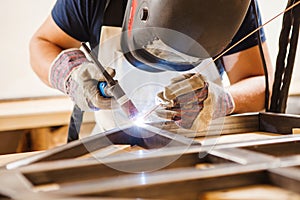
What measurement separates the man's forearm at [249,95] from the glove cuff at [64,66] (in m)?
0.49

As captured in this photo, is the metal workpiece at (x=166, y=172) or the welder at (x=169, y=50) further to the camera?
the welder at (x=169, y=50)

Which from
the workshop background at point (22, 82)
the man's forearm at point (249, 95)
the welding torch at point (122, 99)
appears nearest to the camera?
the welding torch at point (122, 99)

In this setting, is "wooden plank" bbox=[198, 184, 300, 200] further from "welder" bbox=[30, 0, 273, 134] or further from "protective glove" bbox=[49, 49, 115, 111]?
"protective glove" bbox=[49, 49, 115, 111]

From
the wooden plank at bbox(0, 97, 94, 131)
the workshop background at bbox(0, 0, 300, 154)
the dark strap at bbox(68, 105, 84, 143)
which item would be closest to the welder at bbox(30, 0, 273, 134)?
the dark strap at bbox(68, 105, 84, 143)

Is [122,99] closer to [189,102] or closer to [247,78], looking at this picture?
[189,102]

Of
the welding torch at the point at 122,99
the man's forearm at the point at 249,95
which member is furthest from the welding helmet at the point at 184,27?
the man's forearm at the point at 249,95

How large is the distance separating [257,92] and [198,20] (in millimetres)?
724

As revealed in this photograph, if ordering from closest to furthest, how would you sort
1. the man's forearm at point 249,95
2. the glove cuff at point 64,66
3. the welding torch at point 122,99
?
the welding torch at point 122,99, the glove cuff at point 64,66, the man's forearm at point 249,95

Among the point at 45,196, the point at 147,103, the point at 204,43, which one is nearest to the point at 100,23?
the point at 147,103

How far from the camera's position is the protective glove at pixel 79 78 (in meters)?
1.07

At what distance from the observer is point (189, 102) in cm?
100

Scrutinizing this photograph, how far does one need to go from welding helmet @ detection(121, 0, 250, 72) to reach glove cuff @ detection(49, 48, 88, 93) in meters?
0.33

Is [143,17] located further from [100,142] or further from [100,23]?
[100,23]

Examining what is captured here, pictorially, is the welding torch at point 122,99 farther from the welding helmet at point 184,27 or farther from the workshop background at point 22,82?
the workshop background at point 22,82
